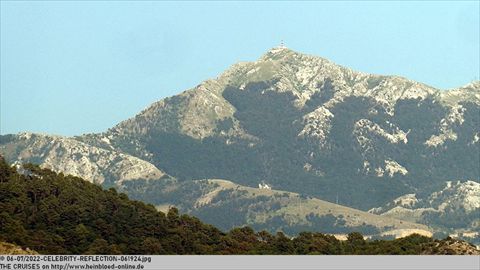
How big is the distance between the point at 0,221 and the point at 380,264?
4160 inches

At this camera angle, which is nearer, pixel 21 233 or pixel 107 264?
pixel 107 264

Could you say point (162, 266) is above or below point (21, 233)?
below

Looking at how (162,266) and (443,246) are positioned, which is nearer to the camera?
(162,266)

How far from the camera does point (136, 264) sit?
10144 centimetres

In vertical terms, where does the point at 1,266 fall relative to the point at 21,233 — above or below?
below

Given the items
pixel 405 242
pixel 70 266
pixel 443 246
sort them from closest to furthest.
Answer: pixel 70 266 < pixel 443 246 < pixel 405 242

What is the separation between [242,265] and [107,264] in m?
13.2

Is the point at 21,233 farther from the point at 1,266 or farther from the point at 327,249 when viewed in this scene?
the point at 1,266

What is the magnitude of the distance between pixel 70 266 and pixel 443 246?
89.8 meters

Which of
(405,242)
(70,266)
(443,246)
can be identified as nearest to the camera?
(70,266)

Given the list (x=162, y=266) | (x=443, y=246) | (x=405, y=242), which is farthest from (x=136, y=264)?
(x=405, y=242)

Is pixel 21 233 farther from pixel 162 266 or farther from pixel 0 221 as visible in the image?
pixel 162 266

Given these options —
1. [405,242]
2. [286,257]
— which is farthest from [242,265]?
[405,242]

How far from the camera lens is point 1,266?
102688 millimetres
